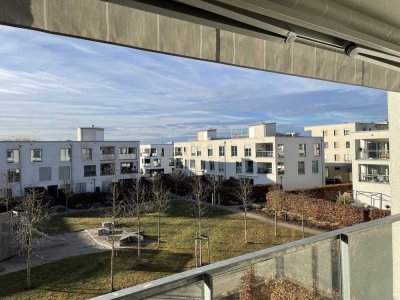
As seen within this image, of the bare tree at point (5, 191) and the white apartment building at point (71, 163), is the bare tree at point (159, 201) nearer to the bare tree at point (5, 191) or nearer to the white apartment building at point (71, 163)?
the white apartment building at point (71, 163)

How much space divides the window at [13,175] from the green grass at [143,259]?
6.69 meters

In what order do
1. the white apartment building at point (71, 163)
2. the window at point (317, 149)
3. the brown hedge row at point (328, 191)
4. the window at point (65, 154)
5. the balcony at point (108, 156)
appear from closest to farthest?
the brown hedge row at point (328, 191), the white apartment building at point (71, 163), the window at point (65, 154), the balcony at point (108, 156), the window at point (317, 149)

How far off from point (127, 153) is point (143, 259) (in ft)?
60.7

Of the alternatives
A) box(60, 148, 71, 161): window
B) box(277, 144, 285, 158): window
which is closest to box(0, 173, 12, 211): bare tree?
box(60, 148, 71, 161): window

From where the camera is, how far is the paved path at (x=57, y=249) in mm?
12445

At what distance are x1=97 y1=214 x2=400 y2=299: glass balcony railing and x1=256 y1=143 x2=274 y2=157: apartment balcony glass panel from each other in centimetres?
2607

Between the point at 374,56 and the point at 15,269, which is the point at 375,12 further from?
the point at 15,269

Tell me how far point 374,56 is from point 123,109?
5578 centimetres

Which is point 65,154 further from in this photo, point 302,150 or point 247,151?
point 302,150

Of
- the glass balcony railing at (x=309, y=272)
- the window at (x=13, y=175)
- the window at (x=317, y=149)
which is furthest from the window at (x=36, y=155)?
the glass balcony railing at (x=309, y=272)

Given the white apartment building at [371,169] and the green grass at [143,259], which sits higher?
the white apartment building at [371,169]

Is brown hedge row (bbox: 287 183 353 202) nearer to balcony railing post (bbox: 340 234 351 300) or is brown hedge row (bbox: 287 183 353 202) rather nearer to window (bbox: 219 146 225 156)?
window (bbox: 219 146 225 156)

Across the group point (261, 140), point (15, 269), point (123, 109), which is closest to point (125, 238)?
point (15, 269)

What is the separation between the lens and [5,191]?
20359 millimetres
